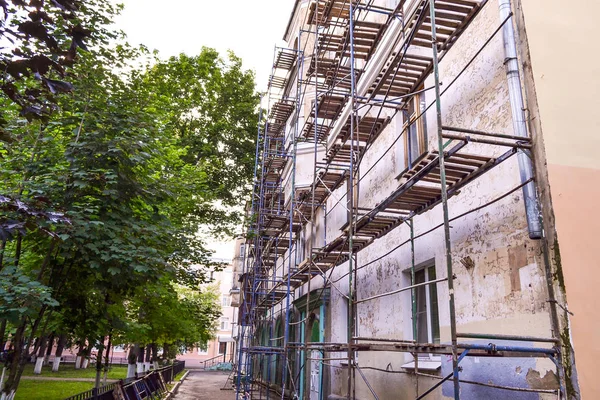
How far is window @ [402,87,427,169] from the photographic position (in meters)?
7.81

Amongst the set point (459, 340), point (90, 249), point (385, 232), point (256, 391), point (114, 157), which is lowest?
point (256, 391)

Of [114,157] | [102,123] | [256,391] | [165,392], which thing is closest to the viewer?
[114,157]

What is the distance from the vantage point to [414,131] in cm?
832

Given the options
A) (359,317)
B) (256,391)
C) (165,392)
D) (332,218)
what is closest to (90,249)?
(359,317)

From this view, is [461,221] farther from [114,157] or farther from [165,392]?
[165,392]

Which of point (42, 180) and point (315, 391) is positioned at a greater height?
point (42, 180)

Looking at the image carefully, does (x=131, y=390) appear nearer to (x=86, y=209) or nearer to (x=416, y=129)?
(x=86, y=209)

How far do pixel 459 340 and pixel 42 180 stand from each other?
700 cm

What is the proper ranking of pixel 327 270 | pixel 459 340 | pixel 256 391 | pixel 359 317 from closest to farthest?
pixel 459 340
pixel 359 317
pixel 327 270
pixel 256 391

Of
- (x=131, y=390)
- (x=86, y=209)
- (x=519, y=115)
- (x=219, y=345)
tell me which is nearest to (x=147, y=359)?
(x=131, y=390)

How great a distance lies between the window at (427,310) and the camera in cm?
675

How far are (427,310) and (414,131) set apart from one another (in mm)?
3333

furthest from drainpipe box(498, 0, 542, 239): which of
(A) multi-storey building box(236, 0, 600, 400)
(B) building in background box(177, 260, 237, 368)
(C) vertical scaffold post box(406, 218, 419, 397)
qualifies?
(B) building in background box(177, 260, 237, 368)

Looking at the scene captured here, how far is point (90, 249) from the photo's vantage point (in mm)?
7125
